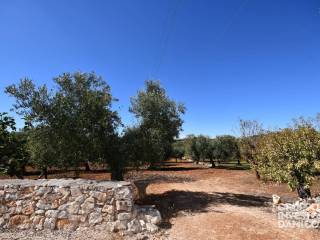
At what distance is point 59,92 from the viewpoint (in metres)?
14.1

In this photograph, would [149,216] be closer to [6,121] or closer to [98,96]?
[98,96]

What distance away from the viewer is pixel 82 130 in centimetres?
1402

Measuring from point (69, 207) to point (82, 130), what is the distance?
193 inches

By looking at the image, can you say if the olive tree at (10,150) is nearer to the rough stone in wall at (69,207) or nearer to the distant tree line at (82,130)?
the distant tree line at (82,130)

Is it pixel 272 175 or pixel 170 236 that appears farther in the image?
pixel 272 175

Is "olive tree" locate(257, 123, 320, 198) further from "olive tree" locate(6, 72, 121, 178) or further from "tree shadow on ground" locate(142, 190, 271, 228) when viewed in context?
"olive tree" locate(6, 72, 121, 178)

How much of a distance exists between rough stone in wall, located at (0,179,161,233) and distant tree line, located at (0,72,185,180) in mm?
3956

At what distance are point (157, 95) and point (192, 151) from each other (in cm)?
3867

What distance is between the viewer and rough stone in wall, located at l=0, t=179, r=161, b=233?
9.82 m

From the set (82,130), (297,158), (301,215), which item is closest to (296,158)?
(297,158)

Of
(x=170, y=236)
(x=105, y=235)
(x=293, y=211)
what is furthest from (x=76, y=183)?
(x=293, y=211)

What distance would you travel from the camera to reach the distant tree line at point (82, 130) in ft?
45.2

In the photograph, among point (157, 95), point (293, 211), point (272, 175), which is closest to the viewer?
point (293, 211)

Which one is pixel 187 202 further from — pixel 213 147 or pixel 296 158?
pixel 213 147
